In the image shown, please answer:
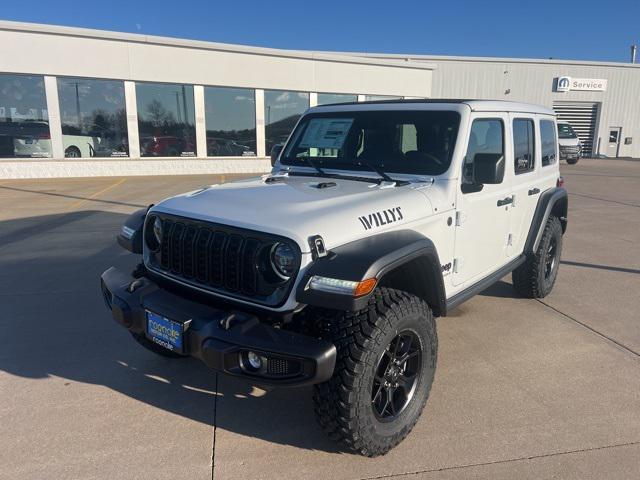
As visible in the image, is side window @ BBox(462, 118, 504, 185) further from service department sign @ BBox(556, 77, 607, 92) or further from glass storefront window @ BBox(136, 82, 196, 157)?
service department sign @ BBox(556, 77, 607, 92)

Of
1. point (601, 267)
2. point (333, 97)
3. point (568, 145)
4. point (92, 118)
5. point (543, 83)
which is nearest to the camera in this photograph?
point (601, 267)

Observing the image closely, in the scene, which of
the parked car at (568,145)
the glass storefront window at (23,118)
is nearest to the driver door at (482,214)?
the glass storefront window at (23,118)

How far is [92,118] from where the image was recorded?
17531mm

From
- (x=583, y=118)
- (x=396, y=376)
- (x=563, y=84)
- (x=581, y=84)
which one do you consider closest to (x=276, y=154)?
(x=396, y=376)

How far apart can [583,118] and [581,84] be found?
224 cm

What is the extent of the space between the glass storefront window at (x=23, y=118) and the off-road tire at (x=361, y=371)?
17741 millimetres

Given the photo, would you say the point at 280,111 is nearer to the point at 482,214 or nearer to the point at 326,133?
the point at 326,133

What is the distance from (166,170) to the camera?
746 inches

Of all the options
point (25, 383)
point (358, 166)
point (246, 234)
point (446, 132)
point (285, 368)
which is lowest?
point (25, 383)

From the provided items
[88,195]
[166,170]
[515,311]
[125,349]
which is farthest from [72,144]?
[515,311]

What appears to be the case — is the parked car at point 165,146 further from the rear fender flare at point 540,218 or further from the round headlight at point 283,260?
the round headlight at point 283,260

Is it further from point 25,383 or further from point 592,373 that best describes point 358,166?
point 25,383

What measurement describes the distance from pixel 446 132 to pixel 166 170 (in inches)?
667

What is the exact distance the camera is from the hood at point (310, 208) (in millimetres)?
2557
